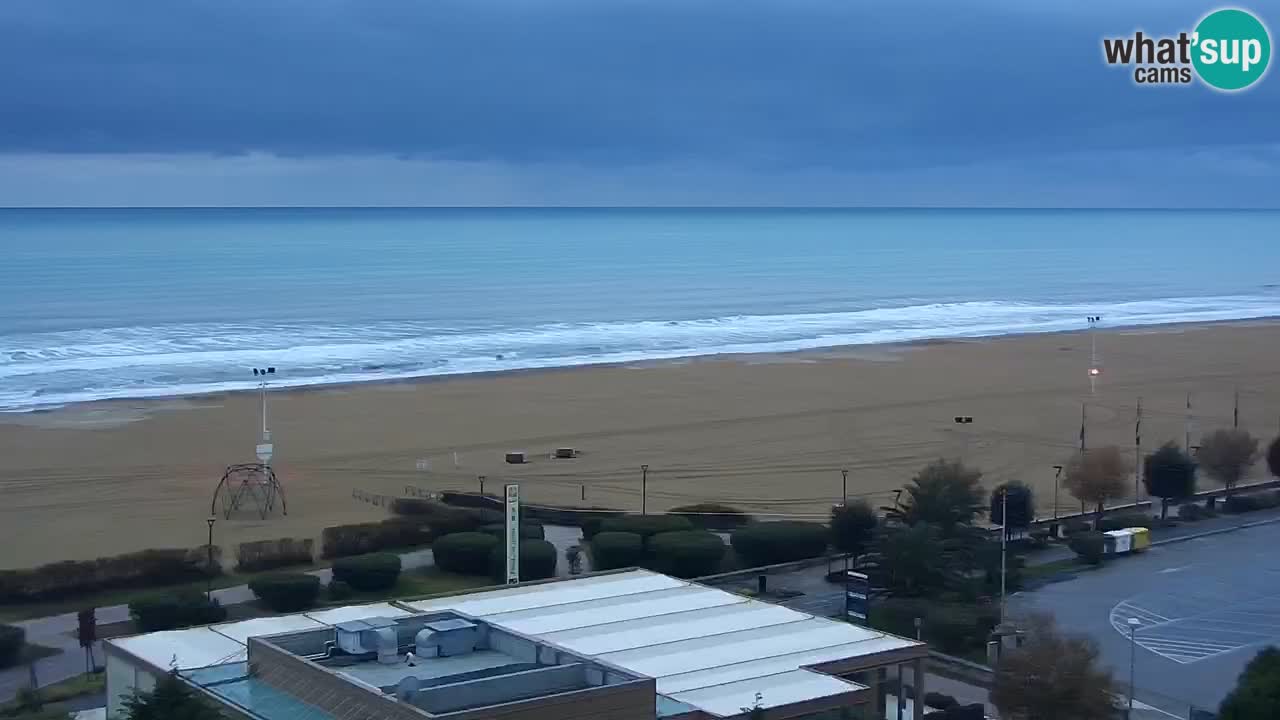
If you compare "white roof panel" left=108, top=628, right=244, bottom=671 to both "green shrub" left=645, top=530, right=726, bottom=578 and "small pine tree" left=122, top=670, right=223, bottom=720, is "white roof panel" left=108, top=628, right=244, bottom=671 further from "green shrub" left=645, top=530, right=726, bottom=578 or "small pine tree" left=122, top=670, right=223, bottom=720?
"green shrub" left=645, top=530, right=726, bottom=578

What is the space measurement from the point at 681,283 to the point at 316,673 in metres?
107

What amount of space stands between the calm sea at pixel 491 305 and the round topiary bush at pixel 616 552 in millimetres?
29792

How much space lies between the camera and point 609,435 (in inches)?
1939

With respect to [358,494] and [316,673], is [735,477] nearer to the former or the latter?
[358,494]

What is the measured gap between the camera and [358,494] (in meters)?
39.4

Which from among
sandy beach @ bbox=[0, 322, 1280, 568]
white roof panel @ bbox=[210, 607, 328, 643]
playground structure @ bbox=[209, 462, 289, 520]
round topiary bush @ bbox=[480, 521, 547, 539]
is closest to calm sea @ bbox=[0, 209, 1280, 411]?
sandy beach @ bbox=[0, 322, 1280, 568]

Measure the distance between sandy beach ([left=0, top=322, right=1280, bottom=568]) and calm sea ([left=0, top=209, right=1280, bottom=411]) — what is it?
21.6 ft

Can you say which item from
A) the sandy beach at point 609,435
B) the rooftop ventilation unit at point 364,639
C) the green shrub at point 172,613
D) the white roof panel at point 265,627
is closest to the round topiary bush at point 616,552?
the sandy beach at point 609,435

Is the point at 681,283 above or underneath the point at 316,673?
above

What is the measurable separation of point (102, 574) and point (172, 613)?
4.53m

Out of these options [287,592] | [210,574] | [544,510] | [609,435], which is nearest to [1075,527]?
[544,510]

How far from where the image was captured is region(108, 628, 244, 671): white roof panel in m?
20.8

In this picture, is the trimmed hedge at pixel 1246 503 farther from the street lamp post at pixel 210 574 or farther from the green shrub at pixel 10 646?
the green shrub at pixel 10 646

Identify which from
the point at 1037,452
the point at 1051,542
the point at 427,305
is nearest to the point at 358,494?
the point at 1051,542
